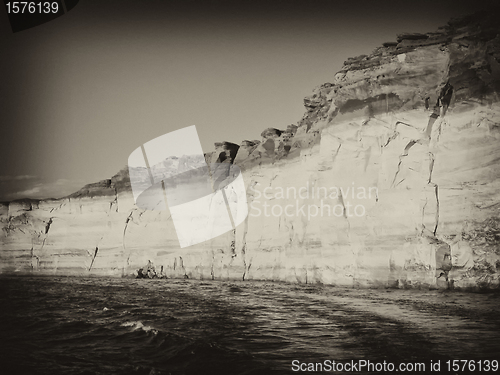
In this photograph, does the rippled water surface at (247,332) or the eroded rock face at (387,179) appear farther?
the eroded rock face at (387,179)

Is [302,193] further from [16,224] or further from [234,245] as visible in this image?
[16,224]

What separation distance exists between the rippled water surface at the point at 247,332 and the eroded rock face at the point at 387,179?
1967 millimetres

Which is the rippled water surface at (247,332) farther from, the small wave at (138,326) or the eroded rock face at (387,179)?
the eroded rock face at (387,179)

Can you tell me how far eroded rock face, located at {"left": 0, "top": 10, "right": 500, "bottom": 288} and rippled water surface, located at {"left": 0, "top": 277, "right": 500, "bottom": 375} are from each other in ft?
6.45

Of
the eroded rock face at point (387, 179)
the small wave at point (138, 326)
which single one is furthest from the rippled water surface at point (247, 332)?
the eroded rock face at point (387, 179)

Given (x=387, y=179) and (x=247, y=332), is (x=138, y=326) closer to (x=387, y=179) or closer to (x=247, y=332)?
(x=247, y=332)

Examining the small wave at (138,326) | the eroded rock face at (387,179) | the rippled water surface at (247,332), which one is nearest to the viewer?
the rippled water surface at (247,332)

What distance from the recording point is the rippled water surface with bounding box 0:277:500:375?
26.1 feet

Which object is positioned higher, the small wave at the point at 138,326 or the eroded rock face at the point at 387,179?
the eroded rock face at the point at 387,179

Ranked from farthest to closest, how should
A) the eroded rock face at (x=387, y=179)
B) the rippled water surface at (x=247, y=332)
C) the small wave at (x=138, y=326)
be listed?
the eroded rock face at (x=387, y=179)
the small wave at (x=138, y=326)
the rippled water surface at (x=247, y=332)

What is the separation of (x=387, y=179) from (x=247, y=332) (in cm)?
1043

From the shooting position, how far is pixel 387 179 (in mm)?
18266

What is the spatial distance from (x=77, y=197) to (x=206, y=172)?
12168mm

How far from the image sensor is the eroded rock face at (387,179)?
15664 millimetres
